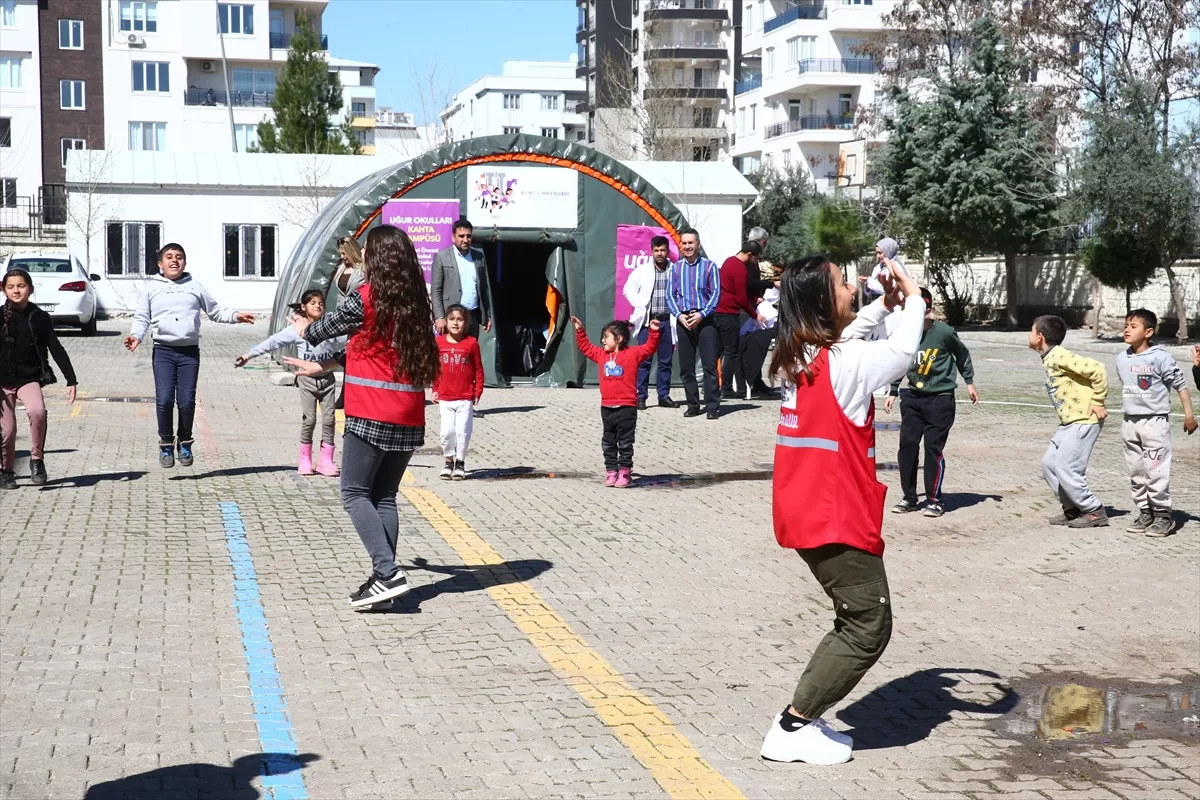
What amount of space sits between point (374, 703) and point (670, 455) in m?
7.36

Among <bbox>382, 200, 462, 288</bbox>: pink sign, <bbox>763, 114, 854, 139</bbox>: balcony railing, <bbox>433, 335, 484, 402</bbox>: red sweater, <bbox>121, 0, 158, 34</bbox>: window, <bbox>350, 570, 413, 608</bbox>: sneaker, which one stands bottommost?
<bbox>350, 570, 413, 608</bbox>: sneaker

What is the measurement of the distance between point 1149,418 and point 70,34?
2370 inches

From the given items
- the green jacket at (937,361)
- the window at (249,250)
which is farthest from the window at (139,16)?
the green jacket at (937,361)

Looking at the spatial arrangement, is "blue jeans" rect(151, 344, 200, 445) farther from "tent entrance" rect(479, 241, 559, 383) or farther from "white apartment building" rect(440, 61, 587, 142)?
"white apartment building" rect(440, 61, 587, 142)

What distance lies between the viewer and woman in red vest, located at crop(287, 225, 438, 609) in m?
6.98

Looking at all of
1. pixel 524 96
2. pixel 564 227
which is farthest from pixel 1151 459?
pixel 524 96

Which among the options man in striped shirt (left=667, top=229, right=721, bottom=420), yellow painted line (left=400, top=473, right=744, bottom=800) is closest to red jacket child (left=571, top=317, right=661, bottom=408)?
yellow painted line (left=400, top=473, right=744, bottom=800)

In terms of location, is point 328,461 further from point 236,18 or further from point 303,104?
point 236,18

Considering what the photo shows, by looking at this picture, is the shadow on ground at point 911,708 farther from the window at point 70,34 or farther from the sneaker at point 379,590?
the window at point 70,34

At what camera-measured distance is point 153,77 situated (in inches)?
2440

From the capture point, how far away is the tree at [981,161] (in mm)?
38438

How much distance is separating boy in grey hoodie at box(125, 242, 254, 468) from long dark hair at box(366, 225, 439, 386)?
14.3 ft

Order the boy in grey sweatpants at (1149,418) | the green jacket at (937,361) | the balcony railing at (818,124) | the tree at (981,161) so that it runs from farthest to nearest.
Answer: the balcony railing at (818,124)
the tree at (981,161)
the green jacket at (937,361)
the boy in grey sweatpants at (1149,418)

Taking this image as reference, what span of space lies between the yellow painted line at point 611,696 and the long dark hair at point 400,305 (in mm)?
1276
